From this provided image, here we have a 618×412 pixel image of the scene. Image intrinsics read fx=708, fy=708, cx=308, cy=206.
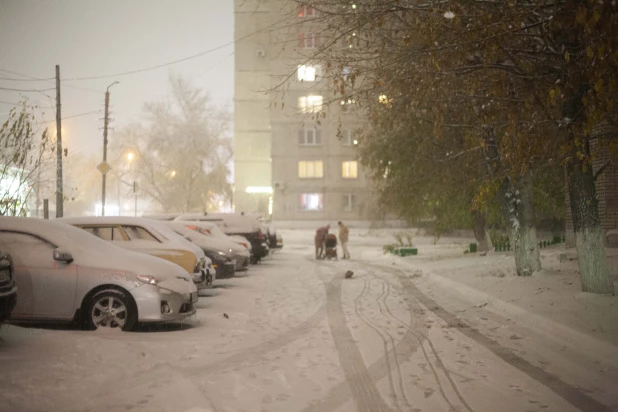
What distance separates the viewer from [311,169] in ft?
193

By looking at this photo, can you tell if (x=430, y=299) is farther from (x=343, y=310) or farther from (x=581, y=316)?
(x=581, y=316)

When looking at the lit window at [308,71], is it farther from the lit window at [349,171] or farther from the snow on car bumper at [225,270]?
the lit window at [349,171]

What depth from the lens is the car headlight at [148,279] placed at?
409 inches

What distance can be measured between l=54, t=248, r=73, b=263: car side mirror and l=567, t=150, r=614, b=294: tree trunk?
8419 millimetres

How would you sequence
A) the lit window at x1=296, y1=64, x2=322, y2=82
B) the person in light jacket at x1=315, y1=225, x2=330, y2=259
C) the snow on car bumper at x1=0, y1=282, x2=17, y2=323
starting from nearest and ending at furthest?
1. the snow on car bumper at x1=0, y1=282, x2=17, y2=323
2. the lit window at x1=296, y1=64, x2=322, y2=82
3. the person in light jacket at x1=315, y1=225, x2=330, y2=259

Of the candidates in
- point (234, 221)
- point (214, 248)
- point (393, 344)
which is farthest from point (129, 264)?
point (234, 221)

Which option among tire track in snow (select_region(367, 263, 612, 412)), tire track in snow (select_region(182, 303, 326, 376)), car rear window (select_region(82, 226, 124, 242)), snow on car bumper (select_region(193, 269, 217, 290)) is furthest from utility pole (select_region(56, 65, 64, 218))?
tire track in snow (select_region(367, 263, 612, 412))

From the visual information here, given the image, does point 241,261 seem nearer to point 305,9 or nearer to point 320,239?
point 305,9

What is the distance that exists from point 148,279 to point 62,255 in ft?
4.12

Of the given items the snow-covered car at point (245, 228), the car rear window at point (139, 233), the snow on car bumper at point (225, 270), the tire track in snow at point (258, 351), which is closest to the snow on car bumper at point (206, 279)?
the car rear window at point (139, 233)

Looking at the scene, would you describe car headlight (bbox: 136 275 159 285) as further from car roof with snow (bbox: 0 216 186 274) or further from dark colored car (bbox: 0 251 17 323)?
dark colored car (bbox: 0 251 17 323)

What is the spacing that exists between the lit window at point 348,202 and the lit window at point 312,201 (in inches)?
72.3

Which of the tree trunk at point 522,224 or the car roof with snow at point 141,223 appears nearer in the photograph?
the car roof with snow at point 141,223

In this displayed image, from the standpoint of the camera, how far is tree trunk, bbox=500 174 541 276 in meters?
17.2
